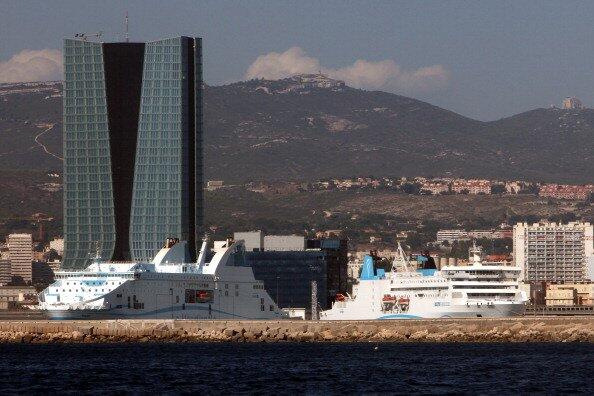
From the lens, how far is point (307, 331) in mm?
136000

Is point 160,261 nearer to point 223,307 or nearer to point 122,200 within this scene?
point 223,307

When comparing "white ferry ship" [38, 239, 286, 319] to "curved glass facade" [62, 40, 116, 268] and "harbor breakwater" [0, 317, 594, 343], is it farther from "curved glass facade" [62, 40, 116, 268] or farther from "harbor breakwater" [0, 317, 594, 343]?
"curved glass facade" [62, 40, 116, 268]

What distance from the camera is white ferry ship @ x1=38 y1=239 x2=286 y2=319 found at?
14938cm

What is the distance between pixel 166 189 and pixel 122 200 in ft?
17.1

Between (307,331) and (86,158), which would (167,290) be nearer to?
(307,331)

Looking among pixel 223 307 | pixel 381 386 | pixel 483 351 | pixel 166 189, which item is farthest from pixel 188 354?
pixel 166 189

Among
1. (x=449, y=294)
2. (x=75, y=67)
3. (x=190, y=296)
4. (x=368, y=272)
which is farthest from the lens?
(x=75, y=67)

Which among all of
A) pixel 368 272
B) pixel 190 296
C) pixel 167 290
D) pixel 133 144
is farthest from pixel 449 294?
pixel 133 144

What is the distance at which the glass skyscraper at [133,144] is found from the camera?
18512 cm

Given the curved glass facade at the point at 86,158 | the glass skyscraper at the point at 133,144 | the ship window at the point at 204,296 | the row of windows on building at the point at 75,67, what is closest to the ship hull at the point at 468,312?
the ship window at the point at 204,296

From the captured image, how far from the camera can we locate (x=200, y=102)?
189 m

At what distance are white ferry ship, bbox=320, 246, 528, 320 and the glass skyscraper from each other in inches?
1282

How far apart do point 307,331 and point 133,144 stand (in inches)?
2200

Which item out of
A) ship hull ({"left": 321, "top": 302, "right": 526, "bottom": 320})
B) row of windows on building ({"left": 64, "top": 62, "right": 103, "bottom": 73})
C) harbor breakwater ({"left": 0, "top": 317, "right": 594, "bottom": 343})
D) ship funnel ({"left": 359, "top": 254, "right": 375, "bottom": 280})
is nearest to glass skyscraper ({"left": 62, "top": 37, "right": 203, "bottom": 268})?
row of windows on building ({"left": 64, "top": 62, "right": 103, "bottom": 73})
